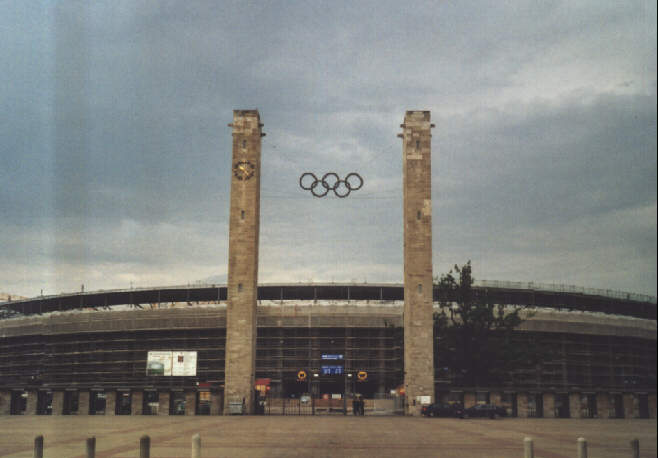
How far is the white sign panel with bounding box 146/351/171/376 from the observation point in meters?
58.1

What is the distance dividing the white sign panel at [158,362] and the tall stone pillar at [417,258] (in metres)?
21.8

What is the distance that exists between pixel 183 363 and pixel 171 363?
106cm

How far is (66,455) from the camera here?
20.1m

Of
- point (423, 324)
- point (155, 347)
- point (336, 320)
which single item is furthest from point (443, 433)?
point (155, 347)

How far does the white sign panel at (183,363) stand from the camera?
58062 millimetres

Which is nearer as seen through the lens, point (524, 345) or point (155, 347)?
point (524, 345)

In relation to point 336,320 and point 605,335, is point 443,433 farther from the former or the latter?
point 605,335

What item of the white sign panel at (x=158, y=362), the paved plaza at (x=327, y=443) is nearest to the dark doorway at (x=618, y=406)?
the paved plaza at (x=327, y=443)

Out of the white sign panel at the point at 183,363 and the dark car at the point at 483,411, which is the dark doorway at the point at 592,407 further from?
the white sign panel at the point at 183,363

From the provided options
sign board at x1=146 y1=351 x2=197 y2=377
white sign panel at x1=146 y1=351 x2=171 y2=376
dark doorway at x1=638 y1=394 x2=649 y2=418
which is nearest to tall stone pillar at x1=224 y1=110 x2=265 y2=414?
sign board at x1=146 y1=351 x2=197 y2=377

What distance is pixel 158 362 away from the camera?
58.4 meters

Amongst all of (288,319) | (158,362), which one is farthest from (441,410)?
Answer: (288,319)

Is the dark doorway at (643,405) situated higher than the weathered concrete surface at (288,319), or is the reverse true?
the weathered concrete surface at (288,319)

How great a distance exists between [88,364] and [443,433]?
213 ft
